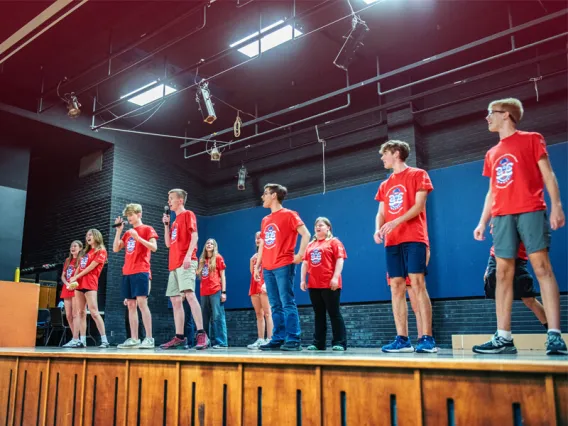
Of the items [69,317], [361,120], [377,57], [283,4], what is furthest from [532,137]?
[361,120]

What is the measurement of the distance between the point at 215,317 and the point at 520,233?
4.06 meters

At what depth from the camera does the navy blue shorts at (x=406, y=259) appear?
321cm

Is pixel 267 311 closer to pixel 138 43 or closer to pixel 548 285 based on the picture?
pixel 138 43

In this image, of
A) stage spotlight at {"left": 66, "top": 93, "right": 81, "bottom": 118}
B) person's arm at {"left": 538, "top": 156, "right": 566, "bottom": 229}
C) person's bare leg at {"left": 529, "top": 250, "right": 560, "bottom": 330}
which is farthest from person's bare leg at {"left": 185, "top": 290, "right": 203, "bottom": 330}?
stage spotlight at {"left": 66, "top": 93, "right": 81, "bottom": 118}

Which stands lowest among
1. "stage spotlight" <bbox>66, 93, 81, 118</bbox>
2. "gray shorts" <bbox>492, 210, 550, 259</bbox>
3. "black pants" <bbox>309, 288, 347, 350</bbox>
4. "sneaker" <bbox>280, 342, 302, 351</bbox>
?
→ "sneaker" <bbox>280, 342, 302, 351</bbox>

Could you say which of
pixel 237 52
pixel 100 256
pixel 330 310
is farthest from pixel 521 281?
pixel 237 52

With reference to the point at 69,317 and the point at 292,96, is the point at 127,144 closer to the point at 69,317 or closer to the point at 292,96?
the point at 292,96

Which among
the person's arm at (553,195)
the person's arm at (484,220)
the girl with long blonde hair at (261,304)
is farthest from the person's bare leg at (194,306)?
the person's arm at (553,195)

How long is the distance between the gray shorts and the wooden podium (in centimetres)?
544

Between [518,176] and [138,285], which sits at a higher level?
[518,176]

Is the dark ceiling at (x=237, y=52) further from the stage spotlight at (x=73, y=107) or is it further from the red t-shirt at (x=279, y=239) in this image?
the red t-shirt at (x=279, y=239)

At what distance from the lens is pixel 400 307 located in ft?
10.7

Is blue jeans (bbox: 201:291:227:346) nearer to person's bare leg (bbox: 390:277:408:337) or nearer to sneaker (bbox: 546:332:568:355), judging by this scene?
person's bare leg (bbox: 390:277:408:337)

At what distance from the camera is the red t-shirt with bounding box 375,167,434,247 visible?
3297 millimetres
